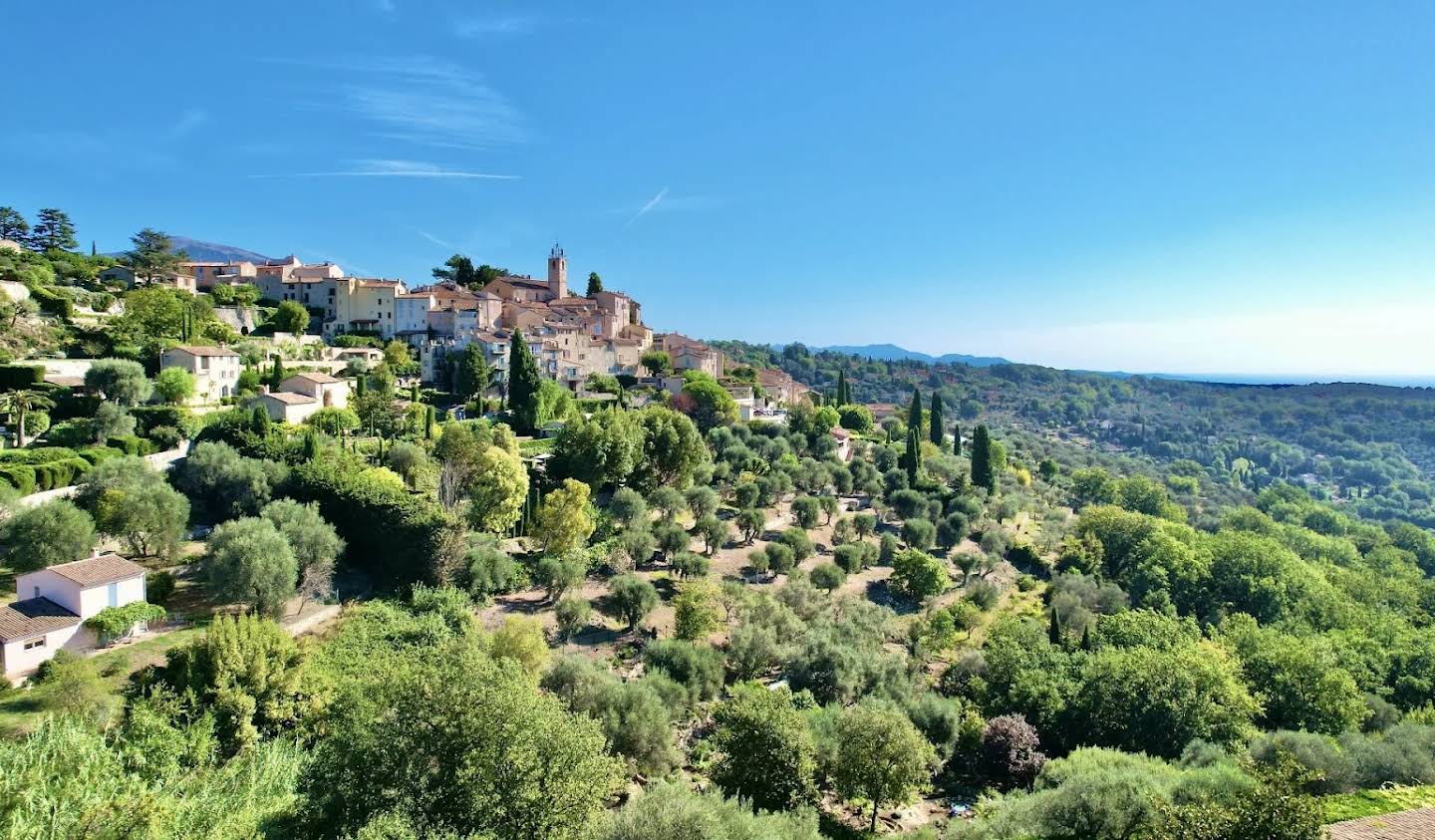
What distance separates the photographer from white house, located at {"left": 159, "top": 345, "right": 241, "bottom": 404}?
38938 mm

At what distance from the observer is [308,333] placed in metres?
56.7

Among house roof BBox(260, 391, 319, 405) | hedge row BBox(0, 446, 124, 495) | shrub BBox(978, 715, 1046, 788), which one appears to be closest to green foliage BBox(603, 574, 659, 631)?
shrub BBox(978, 715, 1046, 788)

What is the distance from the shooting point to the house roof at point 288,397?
3847cm

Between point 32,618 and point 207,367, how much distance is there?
2266cm

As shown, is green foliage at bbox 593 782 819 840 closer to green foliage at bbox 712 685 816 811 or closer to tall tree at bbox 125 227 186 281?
green foliage at bbox 712 685 816 811

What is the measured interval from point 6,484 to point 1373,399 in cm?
25699

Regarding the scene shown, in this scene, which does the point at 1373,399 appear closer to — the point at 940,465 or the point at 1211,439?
the point at 1211,439

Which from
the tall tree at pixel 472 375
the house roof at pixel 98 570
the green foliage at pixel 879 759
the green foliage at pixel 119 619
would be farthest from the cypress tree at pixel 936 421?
the house roof at pixel 98 570

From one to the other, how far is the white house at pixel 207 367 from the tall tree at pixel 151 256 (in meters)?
20.0

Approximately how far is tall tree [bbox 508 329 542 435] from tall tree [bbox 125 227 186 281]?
30.3 meters

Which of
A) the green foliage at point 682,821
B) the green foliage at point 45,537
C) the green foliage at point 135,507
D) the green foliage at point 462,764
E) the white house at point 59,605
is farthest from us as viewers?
the green foliage at point 135,507

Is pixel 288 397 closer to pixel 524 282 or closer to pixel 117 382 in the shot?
pixel 117 382

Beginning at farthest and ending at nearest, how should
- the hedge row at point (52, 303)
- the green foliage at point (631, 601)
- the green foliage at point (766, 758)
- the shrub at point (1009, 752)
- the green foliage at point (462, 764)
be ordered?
the hedge row at point (52, 303) → the green foliage at point (631, 601) → the shrub at point (1009, 752) → the green foliage at point (766, 758) → the green foliage at point (462, 764)

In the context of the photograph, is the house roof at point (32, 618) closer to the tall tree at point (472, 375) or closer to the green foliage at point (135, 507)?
the green foliage at point (135, 507)
